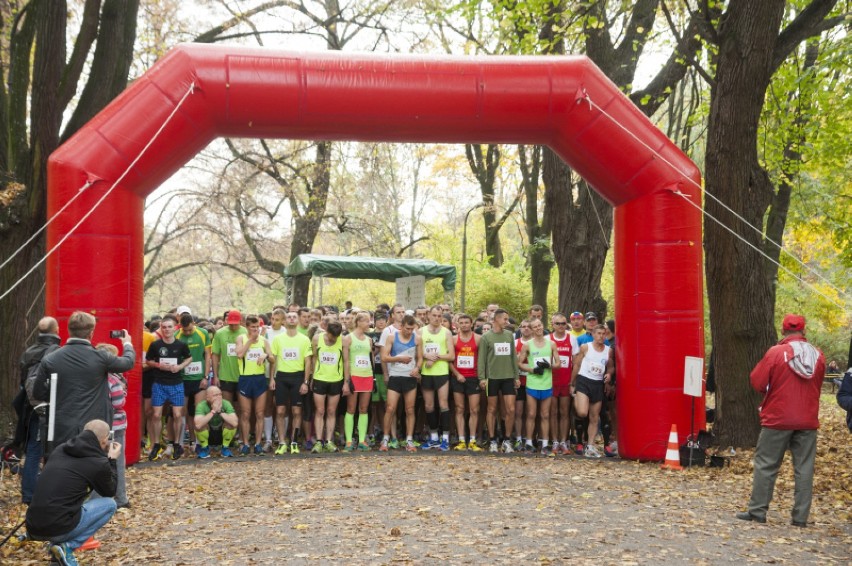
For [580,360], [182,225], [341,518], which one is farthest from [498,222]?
[341,518]

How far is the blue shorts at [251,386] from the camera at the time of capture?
11.0m

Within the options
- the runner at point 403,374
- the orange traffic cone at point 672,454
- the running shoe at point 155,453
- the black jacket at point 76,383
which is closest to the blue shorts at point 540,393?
the runner at point 403,374

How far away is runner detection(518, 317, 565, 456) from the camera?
1116 centimetres

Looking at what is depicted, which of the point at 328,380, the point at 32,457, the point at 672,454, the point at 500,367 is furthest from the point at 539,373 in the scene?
the point at 32,457

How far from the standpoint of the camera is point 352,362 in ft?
37.1

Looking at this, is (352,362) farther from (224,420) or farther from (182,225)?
(182,225)

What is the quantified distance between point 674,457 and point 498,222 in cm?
1847

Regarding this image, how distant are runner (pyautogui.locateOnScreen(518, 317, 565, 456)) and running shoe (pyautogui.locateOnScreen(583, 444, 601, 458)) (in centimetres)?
55

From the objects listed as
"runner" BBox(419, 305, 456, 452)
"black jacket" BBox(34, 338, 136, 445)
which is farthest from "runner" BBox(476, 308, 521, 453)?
"black jacket" BBox(34, 338, 136, 445)

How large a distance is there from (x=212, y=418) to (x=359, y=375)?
6.43 feet

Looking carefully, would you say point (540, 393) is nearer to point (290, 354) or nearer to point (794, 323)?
point (290, 354)

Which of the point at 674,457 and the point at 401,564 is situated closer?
the point at 401,564

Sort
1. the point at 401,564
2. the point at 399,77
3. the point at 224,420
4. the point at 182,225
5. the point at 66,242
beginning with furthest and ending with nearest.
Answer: the point at 182,225 < the point at 224,420 < the point at 399,77 < the point at 66,242 < the point at 401,564

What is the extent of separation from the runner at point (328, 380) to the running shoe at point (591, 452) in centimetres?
327
